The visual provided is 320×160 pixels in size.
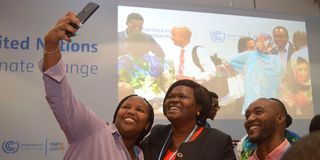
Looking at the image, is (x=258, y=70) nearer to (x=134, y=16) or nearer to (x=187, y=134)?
(x=134, y=16)

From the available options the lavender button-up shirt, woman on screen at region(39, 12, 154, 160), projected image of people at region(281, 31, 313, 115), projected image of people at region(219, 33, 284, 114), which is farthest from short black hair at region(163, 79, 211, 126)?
projected image of people at region(281, 31, 313, 115)

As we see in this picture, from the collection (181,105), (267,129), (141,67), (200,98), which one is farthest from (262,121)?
(141,67)

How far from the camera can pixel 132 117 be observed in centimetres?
174

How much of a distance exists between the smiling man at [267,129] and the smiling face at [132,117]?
60cm

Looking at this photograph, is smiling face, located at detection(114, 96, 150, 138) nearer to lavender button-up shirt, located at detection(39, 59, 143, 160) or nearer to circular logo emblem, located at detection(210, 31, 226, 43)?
lavender button-up shirt, located at detection(39, 59, 143, 160)

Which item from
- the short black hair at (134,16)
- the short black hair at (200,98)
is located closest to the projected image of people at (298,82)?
the short black hair at (134,16)

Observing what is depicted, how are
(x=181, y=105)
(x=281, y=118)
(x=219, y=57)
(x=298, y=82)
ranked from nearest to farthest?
(x=181, y=105), (x=281, y=118), (x=219, y=57), (x=298, y=82)

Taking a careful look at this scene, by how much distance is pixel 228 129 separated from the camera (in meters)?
4.37

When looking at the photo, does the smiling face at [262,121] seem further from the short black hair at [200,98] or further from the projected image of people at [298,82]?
the projected image of people at [298,82]

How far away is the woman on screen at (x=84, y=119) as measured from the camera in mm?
1250

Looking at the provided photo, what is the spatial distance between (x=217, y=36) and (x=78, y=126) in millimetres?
3358

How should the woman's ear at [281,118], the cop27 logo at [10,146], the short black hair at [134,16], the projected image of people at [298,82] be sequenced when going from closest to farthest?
the woman's ear at [281,118]
the cop27 logo at [10,146]
the short black hair at [134,16]
the projected image of people at [298,82]

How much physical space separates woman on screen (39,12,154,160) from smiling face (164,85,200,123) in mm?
127

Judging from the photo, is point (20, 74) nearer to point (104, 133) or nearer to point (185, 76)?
point (185, 76)
